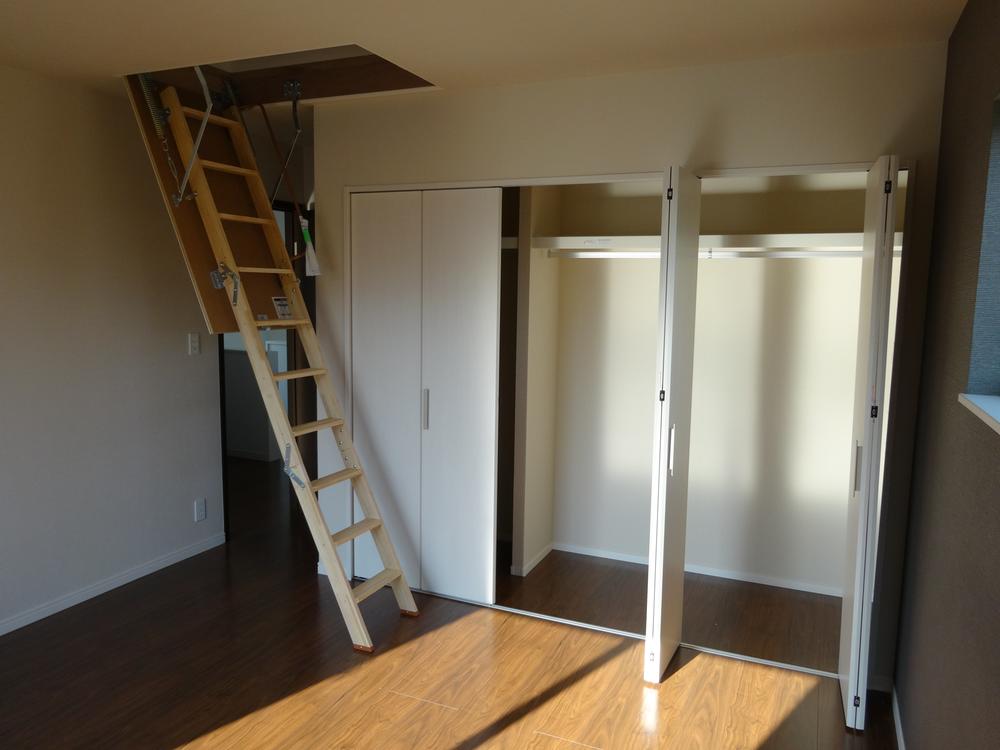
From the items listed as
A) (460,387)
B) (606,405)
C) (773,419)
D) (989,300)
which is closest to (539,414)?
(606,405)

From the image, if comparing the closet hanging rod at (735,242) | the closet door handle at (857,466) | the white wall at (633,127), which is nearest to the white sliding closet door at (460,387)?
the white wall at (633,127)

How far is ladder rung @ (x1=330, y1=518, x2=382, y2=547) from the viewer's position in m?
3.55

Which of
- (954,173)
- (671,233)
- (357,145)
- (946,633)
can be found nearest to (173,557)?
(357,145)

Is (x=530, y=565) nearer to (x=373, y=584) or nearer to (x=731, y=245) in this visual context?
(x=373, y=584)

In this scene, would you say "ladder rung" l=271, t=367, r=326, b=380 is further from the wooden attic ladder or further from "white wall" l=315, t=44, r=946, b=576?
"white wall" l=315, t=44, r=946, b=576

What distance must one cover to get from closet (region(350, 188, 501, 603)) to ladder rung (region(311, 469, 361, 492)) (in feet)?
1.00

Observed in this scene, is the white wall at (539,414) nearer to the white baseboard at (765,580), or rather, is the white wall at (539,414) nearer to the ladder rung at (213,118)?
the white baseboard at (765,580)

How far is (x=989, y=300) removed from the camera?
2.04 m

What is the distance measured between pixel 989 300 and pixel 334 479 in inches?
107

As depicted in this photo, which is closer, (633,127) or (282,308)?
(633,127)

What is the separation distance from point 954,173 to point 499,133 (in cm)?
190

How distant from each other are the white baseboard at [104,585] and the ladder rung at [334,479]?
1.25 meters

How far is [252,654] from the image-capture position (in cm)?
339

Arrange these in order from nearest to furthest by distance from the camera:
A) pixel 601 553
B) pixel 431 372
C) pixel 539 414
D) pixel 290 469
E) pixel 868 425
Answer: pixel 868 425
pixel 290 469
pixel 431 372
pixel 539 414
pixel 601 553
